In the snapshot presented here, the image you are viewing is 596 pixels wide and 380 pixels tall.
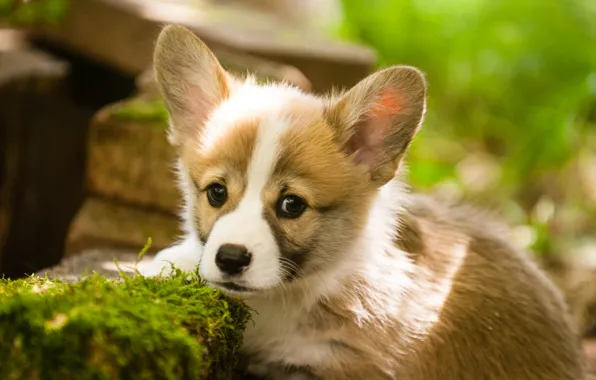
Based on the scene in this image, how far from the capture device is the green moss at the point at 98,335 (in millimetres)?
1965

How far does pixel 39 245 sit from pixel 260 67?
1952 mm

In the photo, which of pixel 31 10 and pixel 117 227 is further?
pixel 31 10

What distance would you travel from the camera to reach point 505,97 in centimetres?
740

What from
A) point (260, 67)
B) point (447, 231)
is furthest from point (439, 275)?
point (260, 67)

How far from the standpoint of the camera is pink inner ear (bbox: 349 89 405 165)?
2.73 m

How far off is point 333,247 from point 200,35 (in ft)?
11.1

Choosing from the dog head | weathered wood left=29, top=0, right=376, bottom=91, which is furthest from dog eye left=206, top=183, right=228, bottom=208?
weathered wood left=29, top=0, right=376, bottom=91

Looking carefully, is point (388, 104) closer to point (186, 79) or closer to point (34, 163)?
point (186, 79)

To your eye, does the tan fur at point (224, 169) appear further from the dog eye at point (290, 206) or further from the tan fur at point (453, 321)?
the tan fur at point (453, 321)

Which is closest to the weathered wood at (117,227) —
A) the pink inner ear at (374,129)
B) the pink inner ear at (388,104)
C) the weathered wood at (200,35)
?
the weathered wood at (200,35)

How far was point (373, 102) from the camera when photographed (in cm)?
273

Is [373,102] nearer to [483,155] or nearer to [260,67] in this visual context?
[260,67]

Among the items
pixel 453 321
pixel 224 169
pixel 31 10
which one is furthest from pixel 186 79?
pixel 31 10

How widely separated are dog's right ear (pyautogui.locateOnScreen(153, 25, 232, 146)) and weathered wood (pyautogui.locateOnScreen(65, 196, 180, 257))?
1.52 meters
